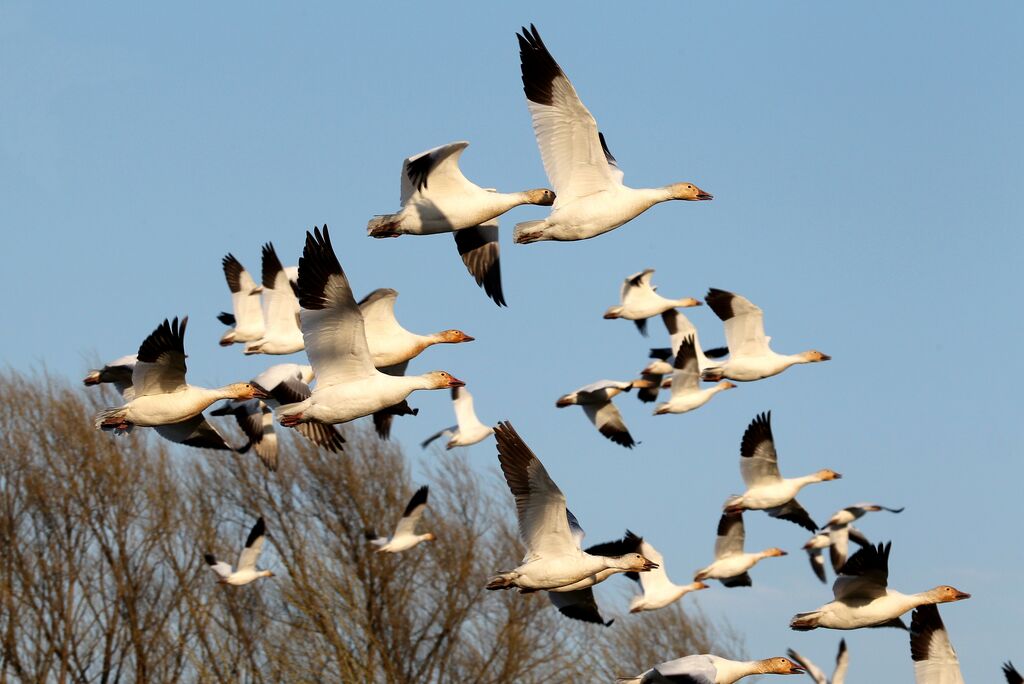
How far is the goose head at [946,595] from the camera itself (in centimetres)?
1402

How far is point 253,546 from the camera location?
24.0m

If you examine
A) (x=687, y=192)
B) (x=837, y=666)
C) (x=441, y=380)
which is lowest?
(x=837, y=666)

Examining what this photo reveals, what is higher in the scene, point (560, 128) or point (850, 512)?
point (560, 128)

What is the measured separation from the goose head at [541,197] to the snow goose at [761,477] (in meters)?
5.58

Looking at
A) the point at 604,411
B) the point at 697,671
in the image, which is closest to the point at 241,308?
the point at 604,411

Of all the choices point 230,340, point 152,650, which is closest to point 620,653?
point 152,650

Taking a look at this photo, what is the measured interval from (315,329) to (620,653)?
18.1 m

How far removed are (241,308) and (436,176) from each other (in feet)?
24.5

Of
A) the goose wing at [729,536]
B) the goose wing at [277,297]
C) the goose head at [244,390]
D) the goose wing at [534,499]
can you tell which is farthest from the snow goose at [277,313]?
the goose wing at [534,499]

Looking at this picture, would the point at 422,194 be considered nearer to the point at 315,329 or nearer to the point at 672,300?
the point at 315,329

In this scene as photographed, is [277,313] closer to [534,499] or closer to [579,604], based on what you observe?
[579,604]

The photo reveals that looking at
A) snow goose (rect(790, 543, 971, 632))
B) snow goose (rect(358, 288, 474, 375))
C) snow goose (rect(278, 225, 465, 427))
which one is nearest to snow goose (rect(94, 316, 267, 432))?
snow goose (rect(278, 225, 465, 427))

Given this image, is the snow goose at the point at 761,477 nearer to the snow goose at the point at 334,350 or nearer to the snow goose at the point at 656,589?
the snow goose at the point at 656,589

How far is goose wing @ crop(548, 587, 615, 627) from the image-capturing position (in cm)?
1430
